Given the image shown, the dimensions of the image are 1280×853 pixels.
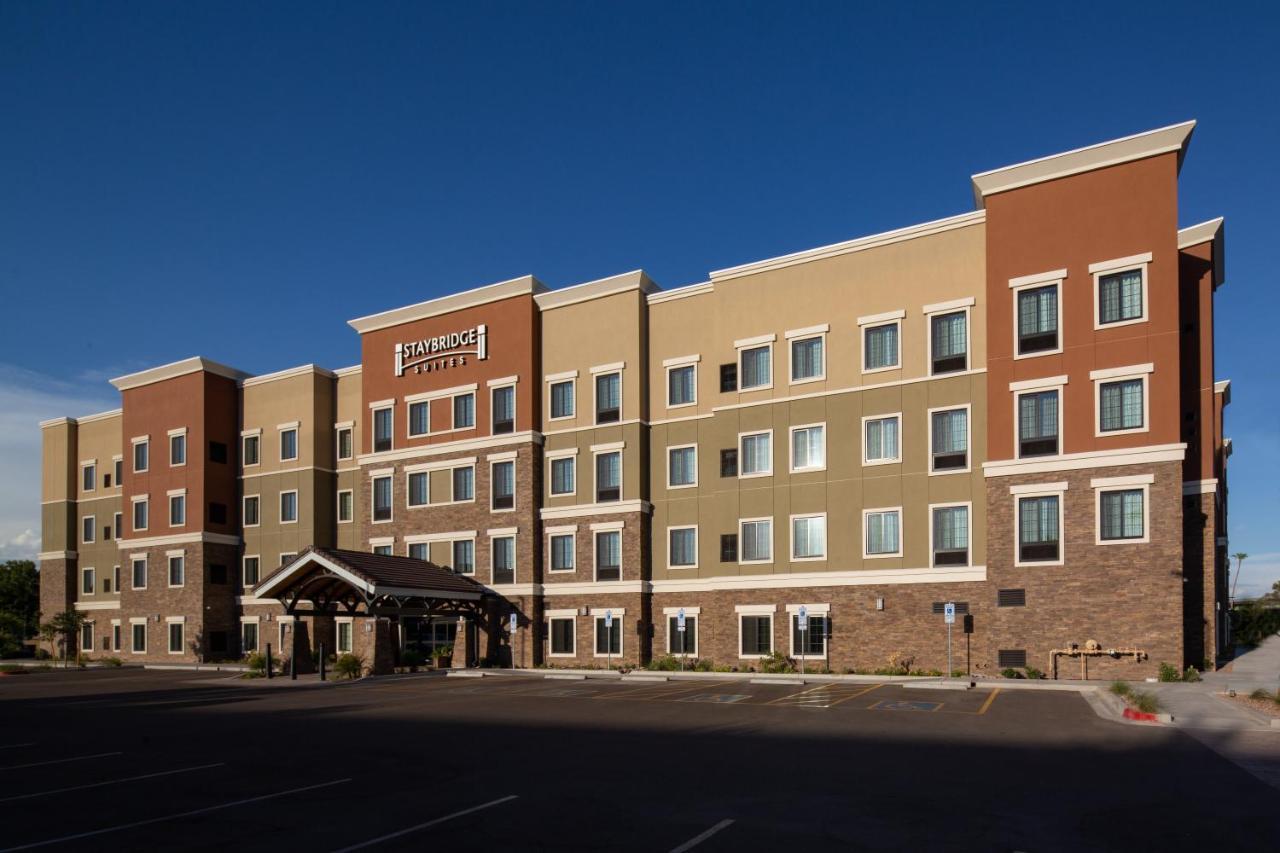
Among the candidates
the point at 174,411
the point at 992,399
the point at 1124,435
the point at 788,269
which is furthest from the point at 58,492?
the point at 1124,435

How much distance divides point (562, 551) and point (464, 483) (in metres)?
6.34

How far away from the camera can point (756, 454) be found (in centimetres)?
3906

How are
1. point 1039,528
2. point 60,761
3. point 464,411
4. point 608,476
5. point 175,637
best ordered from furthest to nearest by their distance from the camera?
point 175,637
point 464,411
point 608,476
point 1039,528
point 60,761

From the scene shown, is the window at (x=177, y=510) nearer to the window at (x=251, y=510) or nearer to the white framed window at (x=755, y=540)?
the window at (x=251, y=510)

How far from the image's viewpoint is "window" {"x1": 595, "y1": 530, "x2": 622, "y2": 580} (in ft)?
137

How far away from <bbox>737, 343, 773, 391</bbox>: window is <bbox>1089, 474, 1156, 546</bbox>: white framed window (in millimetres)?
13167

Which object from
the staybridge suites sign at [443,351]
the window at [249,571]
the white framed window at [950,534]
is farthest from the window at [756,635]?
the window at [249,571]

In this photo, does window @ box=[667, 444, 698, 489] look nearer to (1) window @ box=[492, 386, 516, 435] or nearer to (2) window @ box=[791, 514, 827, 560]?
(2) window @ box=[791, 514, 827, 560]

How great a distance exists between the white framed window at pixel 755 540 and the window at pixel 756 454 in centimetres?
205

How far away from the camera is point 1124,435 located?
3088 cm

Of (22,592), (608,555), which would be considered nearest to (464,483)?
(608,555)

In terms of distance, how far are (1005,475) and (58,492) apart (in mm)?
62699

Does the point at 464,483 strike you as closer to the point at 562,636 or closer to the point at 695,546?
the point at 562,636

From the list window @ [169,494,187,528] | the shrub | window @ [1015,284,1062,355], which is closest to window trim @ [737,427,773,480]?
window @ [1015,284,1062,355]
